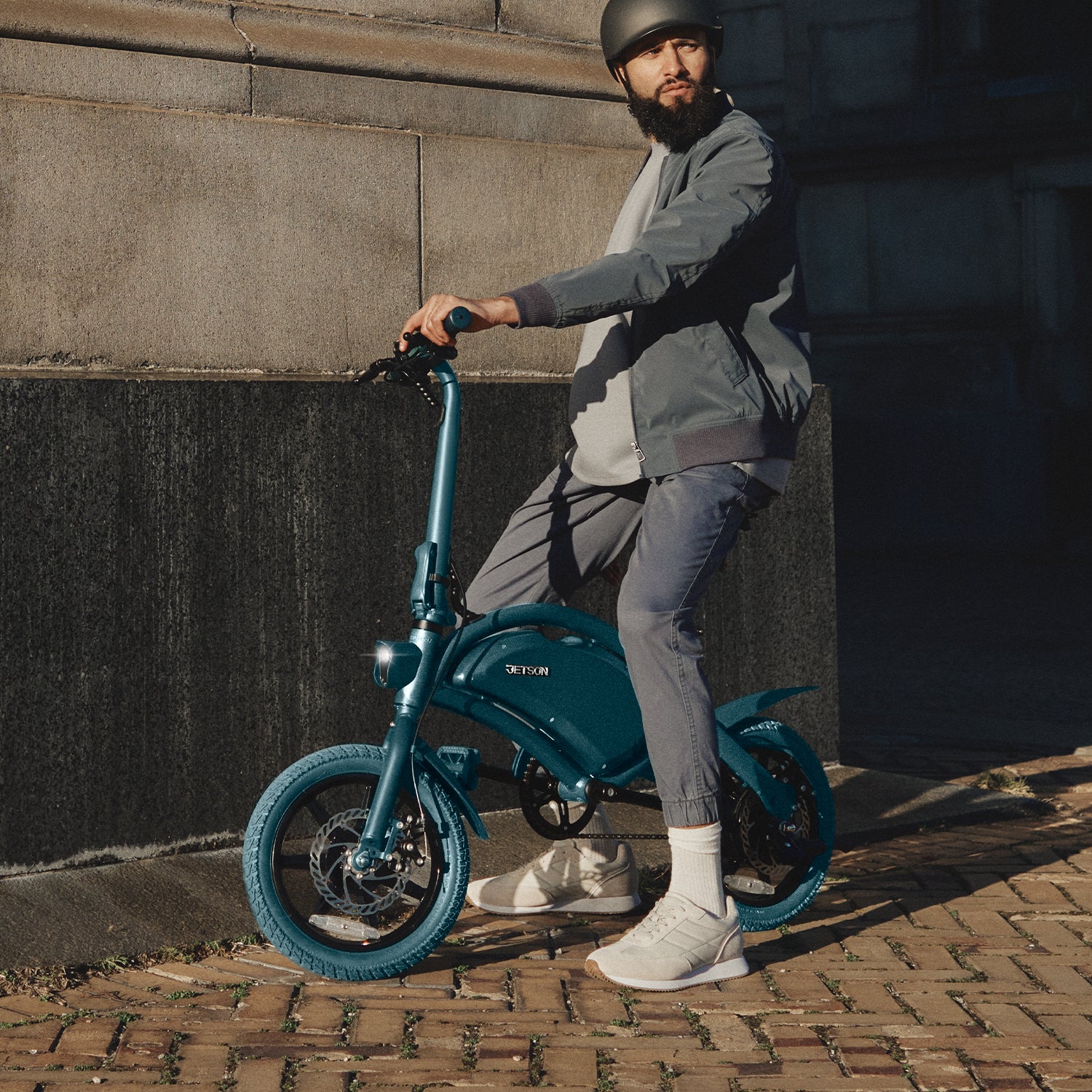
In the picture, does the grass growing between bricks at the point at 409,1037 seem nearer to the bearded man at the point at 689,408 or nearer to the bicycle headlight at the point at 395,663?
the bearded man at the point at 689,408

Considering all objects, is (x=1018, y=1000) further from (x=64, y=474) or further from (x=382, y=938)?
(x=64, y=474)

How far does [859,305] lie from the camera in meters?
18.0

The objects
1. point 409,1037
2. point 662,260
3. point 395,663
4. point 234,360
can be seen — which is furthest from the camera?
point 234,360

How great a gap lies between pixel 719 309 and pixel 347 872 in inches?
57.2

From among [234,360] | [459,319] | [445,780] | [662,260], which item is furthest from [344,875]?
[234,360]

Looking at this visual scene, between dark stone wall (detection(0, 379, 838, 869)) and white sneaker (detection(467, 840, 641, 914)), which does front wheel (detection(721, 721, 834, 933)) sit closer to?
white sneaker (detection(467, 840, 641, 914))

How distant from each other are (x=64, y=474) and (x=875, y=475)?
13288 mm

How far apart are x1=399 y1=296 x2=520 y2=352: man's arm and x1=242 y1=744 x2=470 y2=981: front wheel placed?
90cm

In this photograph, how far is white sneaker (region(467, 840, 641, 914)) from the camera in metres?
4.61

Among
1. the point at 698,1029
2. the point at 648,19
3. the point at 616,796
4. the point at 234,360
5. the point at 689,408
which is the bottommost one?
the point at 698,1029

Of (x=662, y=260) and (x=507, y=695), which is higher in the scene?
(x=662, y=260)

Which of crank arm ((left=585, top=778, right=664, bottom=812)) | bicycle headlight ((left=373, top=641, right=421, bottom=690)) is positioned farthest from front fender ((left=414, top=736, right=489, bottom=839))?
crank arm ((left=585, top=778, right=664, bottom=812))

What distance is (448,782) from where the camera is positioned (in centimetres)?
405

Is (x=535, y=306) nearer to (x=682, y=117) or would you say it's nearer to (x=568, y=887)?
(x=682, y=117)
